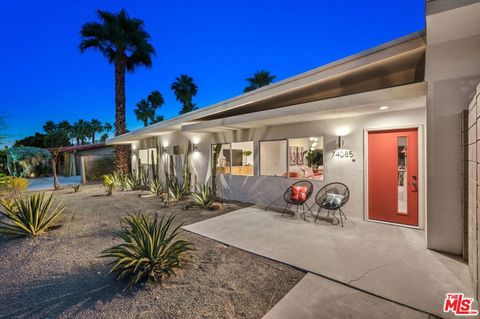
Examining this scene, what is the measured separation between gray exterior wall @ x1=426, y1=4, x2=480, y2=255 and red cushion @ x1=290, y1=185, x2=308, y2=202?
270 cm

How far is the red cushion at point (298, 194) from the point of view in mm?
6059

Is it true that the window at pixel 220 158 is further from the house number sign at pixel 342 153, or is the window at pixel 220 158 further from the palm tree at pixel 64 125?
the palm tree at pixel 64 125

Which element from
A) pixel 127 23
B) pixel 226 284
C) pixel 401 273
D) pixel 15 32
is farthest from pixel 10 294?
pixel 15 32

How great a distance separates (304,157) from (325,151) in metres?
2.67

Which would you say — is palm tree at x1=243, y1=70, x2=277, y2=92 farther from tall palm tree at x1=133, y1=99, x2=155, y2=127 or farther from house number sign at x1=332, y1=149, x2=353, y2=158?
house number sign at x1=332, y1=149, x2=353, y2=158

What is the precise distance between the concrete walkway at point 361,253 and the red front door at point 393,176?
351mm

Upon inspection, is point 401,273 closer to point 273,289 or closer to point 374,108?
point 273,289

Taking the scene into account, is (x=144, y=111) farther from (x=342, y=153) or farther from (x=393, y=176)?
(x=393, y=176)

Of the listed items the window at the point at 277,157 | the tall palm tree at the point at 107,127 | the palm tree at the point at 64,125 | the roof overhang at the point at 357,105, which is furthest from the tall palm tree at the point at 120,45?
the tall palm tree at the point at 107,127

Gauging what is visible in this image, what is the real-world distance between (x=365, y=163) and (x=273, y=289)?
406cm

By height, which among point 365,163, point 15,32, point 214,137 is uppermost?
point 15,32

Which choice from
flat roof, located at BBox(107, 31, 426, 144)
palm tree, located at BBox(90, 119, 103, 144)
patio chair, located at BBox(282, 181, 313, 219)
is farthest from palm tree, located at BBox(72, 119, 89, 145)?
patio chair, located at BBox(282, 181, 313, 219)

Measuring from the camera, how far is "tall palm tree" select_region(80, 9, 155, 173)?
466 inches

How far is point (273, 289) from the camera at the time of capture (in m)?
2.85
